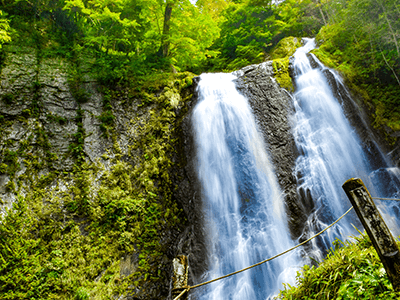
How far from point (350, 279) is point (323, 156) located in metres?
4.81

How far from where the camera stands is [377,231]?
1.93 m

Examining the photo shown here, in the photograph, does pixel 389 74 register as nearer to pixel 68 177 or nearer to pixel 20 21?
pixel 68 177

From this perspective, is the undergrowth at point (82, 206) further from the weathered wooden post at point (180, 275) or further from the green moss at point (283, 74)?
the green moss at point (283, 74)

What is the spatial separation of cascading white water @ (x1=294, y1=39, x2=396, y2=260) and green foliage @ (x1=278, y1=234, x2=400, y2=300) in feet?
8.53

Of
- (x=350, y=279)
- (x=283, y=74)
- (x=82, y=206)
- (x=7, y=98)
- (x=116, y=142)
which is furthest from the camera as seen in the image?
(x=283, y=74)

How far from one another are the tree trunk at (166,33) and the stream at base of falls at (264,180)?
2.65 m

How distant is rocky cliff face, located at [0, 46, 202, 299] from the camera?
4.79 meters

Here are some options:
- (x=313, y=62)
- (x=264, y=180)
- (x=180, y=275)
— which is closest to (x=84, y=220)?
(x=180, y=275)

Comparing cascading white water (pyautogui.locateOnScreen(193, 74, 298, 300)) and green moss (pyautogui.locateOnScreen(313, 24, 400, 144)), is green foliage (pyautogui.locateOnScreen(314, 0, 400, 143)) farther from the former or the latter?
cascading white water (pyautogui.locateOnScreen(193, 74, 298, 300))

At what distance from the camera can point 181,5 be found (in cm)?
893

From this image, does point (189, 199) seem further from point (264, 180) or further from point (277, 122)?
point (277, 122)

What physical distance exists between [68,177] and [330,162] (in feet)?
26.1

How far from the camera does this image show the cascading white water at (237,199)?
4.90m

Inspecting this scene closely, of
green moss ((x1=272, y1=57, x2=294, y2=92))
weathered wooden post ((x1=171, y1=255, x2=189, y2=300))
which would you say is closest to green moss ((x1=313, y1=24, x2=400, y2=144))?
green moss ((x1=272, y1=57, x2=294, y2=92))
